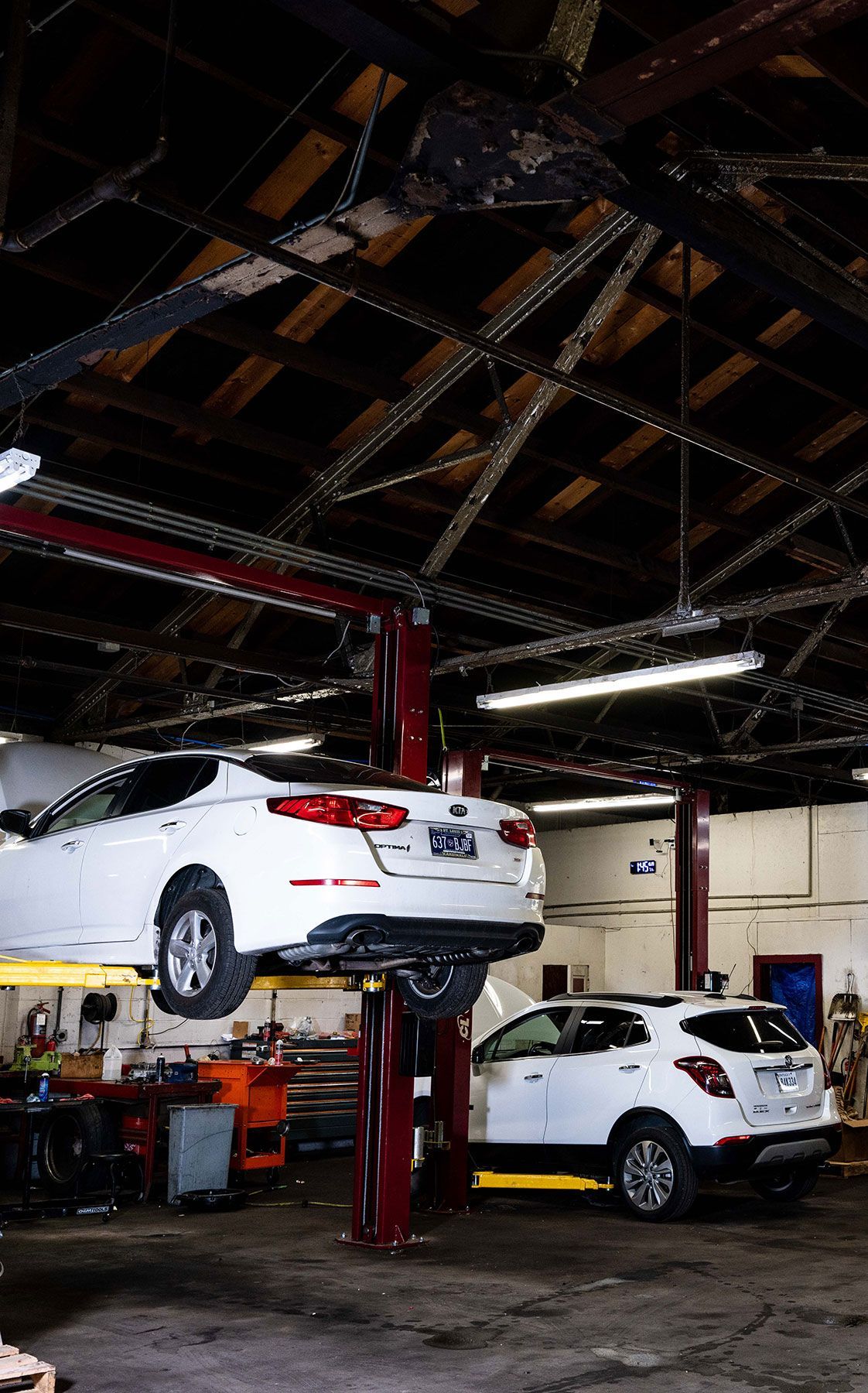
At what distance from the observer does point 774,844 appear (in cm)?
1667

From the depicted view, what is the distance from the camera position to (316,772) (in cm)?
609

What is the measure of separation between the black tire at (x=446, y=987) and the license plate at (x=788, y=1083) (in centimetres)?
321

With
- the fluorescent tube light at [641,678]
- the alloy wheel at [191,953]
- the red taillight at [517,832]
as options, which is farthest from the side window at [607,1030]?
the alloy wheel at [191,953]

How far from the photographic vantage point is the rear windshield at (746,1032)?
910cm

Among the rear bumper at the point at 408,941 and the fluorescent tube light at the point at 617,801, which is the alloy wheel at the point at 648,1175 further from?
the fluorescent tube light at the point at 617,801

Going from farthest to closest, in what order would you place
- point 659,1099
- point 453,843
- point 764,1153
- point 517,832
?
point 659,1099 < point 764,1153 < point 517,832 < point 453,843

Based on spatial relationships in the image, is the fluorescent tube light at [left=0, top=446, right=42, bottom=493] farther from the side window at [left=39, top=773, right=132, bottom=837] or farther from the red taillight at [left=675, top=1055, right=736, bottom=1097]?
the red taillight at [left=675, top=1055, right=736, bottom=1097]

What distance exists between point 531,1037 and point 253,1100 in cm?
253

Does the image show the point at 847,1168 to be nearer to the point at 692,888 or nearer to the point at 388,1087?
the point at 692,888

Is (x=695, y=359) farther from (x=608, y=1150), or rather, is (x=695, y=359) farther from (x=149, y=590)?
(x=608, y=1150)

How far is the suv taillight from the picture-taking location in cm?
562

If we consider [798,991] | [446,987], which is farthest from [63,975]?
[798,991]

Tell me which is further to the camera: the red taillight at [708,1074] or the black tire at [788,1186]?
the black tire at [788,1186]

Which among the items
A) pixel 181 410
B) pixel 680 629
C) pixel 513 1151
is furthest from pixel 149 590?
pixel 513 1151
